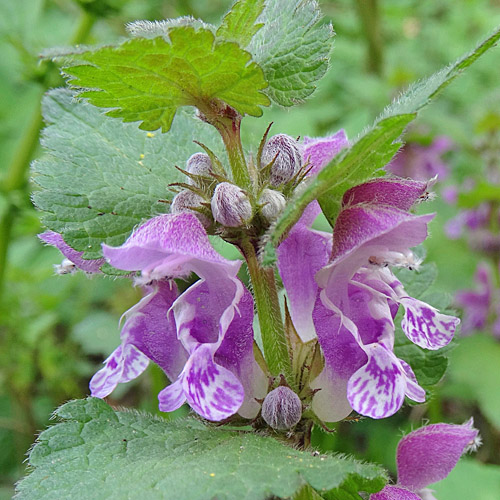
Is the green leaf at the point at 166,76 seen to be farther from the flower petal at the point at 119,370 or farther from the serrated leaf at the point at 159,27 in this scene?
the flower petal at the point at 119,370

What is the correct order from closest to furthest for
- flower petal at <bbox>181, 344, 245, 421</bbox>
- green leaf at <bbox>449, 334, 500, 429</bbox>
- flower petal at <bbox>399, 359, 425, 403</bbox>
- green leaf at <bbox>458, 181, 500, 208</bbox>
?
flower petal at <bbox>181, 344, 245, 421</bbox>
flower petal at <bbox>399, 359, 425, 403</bbox>
green leaf at <bbox>449, 334, 500, 429</bbox>
green leaf at <bbox>458, 181, 500, 208</bbox>

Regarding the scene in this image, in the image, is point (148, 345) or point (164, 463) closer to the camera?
point (164, 463)

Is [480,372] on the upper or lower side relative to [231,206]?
lower

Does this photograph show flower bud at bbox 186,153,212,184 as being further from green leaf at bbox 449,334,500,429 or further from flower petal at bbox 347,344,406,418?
green leaf at bbox 449,334,500,429

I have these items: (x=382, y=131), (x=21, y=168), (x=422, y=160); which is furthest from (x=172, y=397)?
(x=422, y=160)

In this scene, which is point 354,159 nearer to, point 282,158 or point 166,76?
point 282,158

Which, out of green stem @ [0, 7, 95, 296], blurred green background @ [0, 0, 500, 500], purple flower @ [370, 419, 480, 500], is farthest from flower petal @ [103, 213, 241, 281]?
green stem @ [0, 7, 95, 296]
